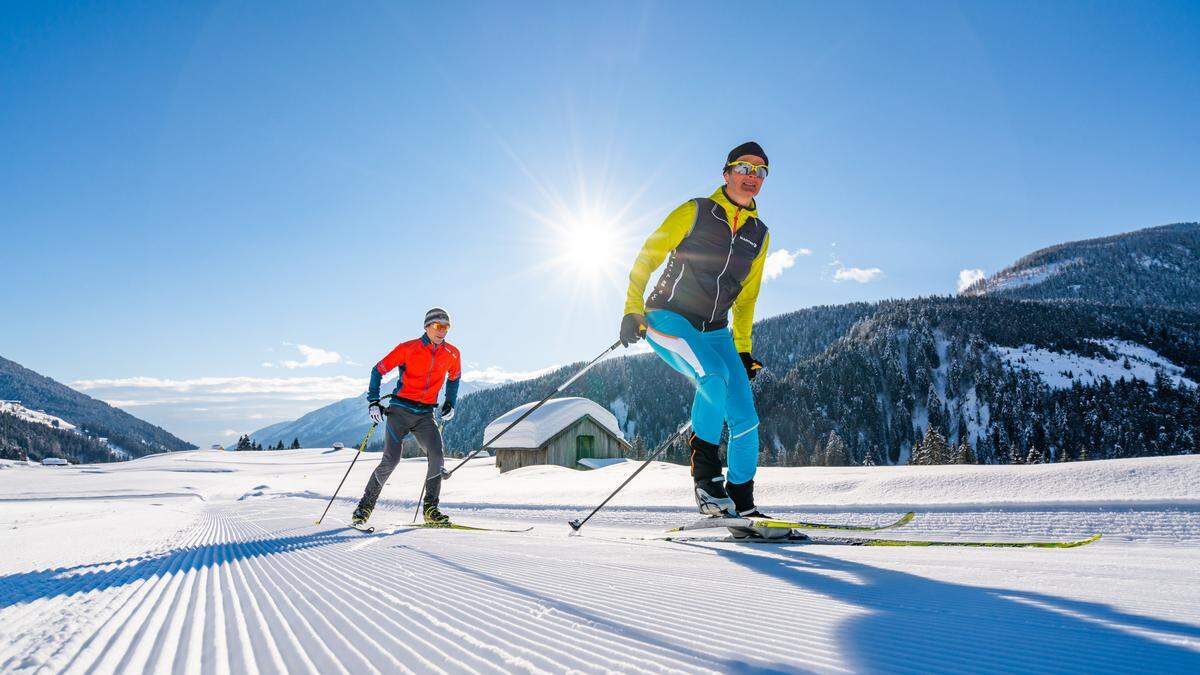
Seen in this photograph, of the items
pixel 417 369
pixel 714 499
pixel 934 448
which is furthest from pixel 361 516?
pixel 934 448

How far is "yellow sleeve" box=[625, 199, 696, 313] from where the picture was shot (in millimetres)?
4215

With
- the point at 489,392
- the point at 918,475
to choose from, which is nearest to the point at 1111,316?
the point at 489,392

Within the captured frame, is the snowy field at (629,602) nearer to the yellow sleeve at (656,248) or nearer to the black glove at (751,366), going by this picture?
the black glove at (751,366)

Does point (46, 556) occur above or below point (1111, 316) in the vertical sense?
below

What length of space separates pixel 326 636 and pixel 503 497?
7786mm

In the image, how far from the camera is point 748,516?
12.7ft

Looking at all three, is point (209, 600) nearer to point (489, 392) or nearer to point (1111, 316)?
point (489, 392)

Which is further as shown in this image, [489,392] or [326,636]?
[489,392]

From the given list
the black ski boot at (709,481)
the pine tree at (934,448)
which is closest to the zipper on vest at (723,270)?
the black ski boot at (709,481)

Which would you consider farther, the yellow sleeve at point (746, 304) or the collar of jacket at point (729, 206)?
the yellow sleeve at point (746, 304)

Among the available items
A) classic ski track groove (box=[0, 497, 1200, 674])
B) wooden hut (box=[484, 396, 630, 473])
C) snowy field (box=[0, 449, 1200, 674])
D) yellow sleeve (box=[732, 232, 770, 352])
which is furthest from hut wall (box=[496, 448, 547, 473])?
classic ski track groove (box=[0, 497, 1200, 674])

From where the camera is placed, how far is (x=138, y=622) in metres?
1.56

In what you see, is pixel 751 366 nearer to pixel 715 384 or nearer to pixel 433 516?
pixel 715 384

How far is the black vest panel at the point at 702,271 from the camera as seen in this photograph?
4195mm
